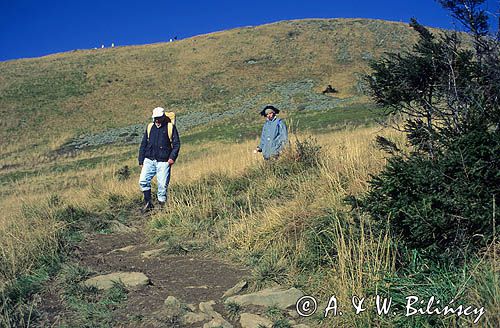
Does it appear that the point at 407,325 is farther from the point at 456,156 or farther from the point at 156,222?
the point at 156,222

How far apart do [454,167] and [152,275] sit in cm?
313

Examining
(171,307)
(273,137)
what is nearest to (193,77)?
(273,137)

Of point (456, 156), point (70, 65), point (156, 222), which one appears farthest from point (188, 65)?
point (456, 156)

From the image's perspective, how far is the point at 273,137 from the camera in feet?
29.8

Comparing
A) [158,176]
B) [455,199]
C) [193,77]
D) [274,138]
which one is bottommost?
[455,199]

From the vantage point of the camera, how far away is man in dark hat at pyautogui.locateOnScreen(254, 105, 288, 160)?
8.97 m

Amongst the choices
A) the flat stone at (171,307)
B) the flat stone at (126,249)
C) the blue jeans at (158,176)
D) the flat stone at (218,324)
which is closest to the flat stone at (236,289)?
the flat stone at (171,307)

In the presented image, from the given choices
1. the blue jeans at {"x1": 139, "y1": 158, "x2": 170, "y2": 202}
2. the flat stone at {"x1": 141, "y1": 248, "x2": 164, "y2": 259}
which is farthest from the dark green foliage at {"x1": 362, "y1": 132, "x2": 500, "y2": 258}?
the blue jeans at {"x1": 139, "y1": 158, "x2": 170, "y2": 202}

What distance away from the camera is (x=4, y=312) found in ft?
13.3

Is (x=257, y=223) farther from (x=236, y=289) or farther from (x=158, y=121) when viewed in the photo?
(x=158, y=121)

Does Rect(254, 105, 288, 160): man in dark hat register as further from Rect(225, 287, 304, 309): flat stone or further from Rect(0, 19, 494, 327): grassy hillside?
Rect(225, 287, 304, 309): flat stone

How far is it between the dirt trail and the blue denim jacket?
320 cm

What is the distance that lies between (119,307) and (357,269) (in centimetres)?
207

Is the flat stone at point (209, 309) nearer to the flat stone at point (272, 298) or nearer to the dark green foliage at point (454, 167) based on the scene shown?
the flat stone at point (272, 298)
